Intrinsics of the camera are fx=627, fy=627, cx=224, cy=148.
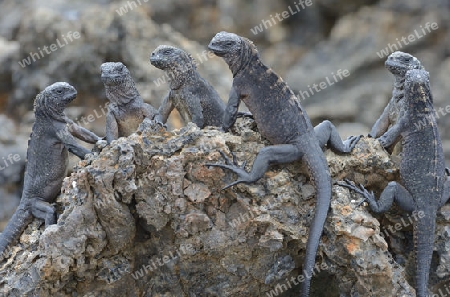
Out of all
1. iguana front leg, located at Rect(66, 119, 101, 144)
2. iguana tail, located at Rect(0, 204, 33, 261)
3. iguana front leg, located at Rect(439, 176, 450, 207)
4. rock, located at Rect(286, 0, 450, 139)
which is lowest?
iguana front leg, located at Rect(439, 176, 450, 207)

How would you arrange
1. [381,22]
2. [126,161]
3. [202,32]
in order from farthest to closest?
1. [202,32]
2. [381,22]
3. [126,161]

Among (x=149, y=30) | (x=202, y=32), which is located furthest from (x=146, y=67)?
(x=202, y=32)

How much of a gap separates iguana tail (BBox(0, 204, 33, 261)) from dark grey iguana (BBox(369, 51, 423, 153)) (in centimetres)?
324

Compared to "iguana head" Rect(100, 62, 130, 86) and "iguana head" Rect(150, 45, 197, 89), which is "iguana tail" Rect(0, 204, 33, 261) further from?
"iguana head" Rect(150, 45, 197, 89)

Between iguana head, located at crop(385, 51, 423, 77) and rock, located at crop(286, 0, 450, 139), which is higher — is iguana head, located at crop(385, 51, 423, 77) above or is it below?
below

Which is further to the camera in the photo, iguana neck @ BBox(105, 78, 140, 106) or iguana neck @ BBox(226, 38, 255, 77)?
iguana neck @ BBox(105, 78, 140, 106)

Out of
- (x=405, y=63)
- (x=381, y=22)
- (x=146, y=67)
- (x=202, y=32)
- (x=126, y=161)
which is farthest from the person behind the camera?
(x=202, y=32)

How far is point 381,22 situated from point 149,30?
7.16 meters

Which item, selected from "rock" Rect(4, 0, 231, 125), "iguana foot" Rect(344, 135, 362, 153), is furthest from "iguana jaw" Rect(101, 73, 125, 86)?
"rock" Rect(4, 0, 231, 125)

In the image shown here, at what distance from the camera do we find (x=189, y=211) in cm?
502

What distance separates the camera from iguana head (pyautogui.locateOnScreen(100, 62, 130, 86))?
5.54 meters

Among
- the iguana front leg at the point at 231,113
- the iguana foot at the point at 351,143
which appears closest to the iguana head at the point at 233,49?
the iguana front leg at the point at 231,113

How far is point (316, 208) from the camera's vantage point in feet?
16.1

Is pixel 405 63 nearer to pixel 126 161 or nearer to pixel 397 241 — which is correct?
pixel 397 241
